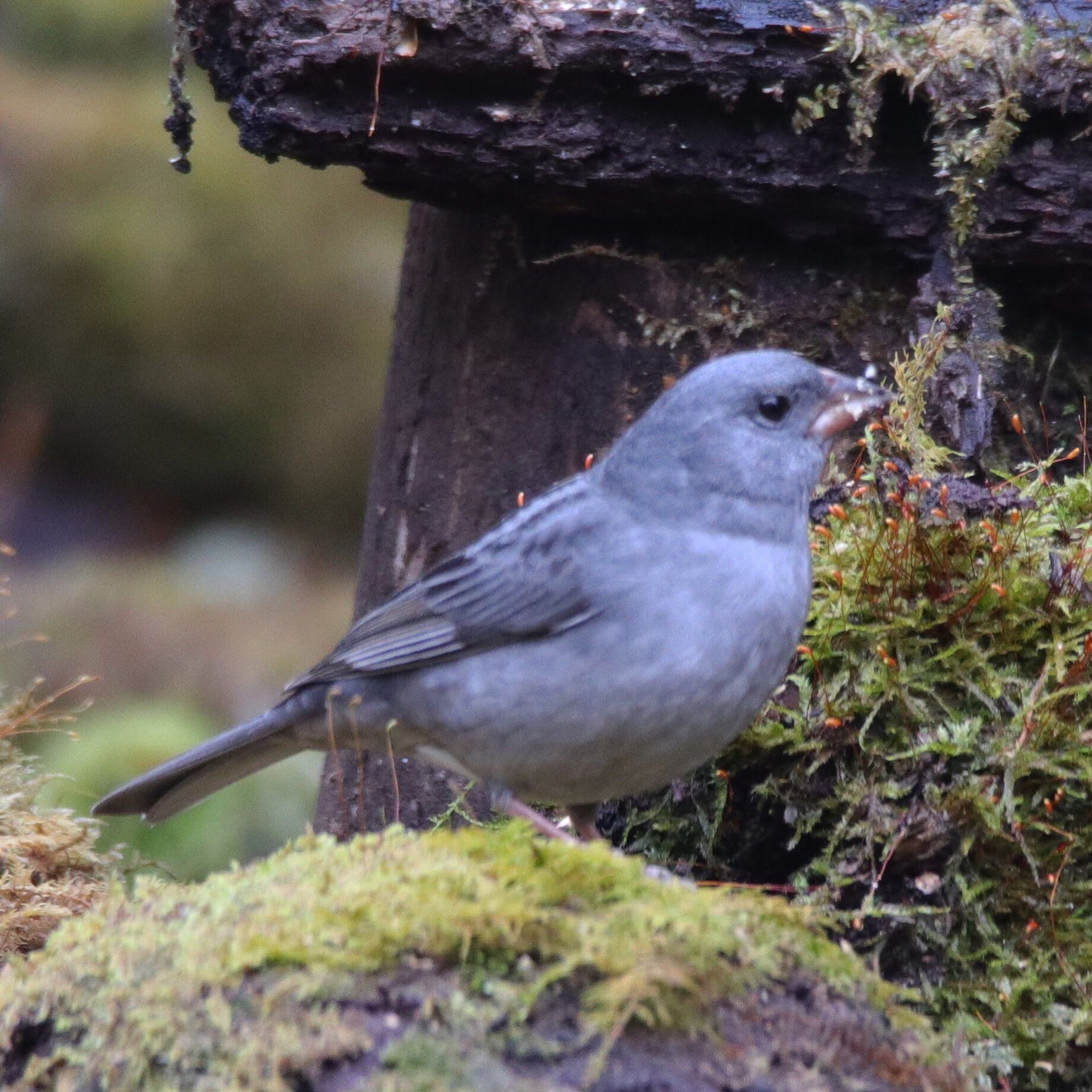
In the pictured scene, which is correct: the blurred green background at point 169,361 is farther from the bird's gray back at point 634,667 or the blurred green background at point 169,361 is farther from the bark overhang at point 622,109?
the bird's gray back at point 634,667

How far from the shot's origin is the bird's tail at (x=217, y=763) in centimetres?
454

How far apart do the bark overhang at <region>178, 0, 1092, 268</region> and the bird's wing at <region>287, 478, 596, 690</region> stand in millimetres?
Result: 1168

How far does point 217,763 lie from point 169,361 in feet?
27.9

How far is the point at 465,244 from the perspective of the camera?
5.41m

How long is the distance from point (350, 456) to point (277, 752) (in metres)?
8.87

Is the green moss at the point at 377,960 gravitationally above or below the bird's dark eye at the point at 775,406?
below

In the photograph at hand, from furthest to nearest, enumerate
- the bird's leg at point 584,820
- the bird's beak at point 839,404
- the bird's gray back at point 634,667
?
the bird's leg at point 584,820 → the bird's beak at point 839,404 → the bird's gray back at point 634,667

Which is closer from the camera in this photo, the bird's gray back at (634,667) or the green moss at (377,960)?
the green moss at (377,960)

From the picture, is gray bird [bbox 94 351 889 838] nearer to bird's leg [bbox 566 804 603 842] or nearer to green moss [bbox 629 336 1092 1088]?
bird's leg [bbox 566 804 603 842]

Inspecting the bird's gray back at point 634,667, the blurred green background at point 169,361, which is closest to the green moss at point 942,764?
the bird's gray back at point 634,667

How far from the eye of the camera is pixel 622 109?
4.69m

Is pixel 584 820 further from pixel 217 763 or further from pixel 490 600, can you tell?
pixel 217 763

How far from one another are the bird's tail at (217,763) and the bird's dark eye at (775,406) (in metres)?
1.61

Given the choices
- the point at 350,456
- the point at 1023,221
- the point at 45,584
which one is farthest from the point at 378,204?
the point at 1023,221
